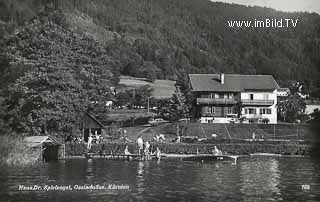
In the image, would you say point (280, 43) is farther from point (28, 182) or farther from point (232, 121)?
point (28, 182)

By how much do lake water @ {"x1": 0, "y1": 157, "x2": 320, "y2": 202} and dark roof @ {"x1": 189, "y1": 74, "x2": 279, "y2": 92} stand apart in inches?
1967

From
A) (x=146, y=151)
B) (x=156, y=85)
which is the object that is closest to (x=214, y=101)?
(x=146, y=151)

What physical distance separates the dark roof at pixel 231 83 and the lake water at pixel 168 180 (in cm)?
4995

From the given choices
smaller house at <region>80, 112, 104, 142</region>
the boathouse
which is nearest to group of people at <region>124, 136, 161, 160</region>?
smaller house at <region>80, 112, 104, 142</region>

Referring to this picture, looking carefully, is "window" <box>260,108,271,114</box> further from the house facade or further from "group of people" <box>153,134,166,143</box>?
A: "group of people" <box>153,134,166,143</box>

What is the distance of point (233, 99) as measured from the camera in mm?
116750

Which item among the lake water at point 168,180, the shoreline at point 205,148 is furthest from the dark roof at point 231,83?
the lake water at point 168,180

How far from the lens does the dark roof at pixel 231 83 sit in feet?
383

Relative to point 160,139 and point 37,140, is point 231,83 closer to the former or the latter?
point 160,139

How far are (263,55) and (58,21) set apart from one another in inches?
4090

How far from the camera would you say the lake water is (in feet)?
124

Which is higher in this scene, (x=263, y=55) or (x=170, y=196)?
(x=263, y=55)

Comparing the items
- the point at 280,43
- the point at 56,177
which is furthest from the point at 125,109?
the point at 56,177

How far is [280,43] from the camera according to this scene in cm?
17125
